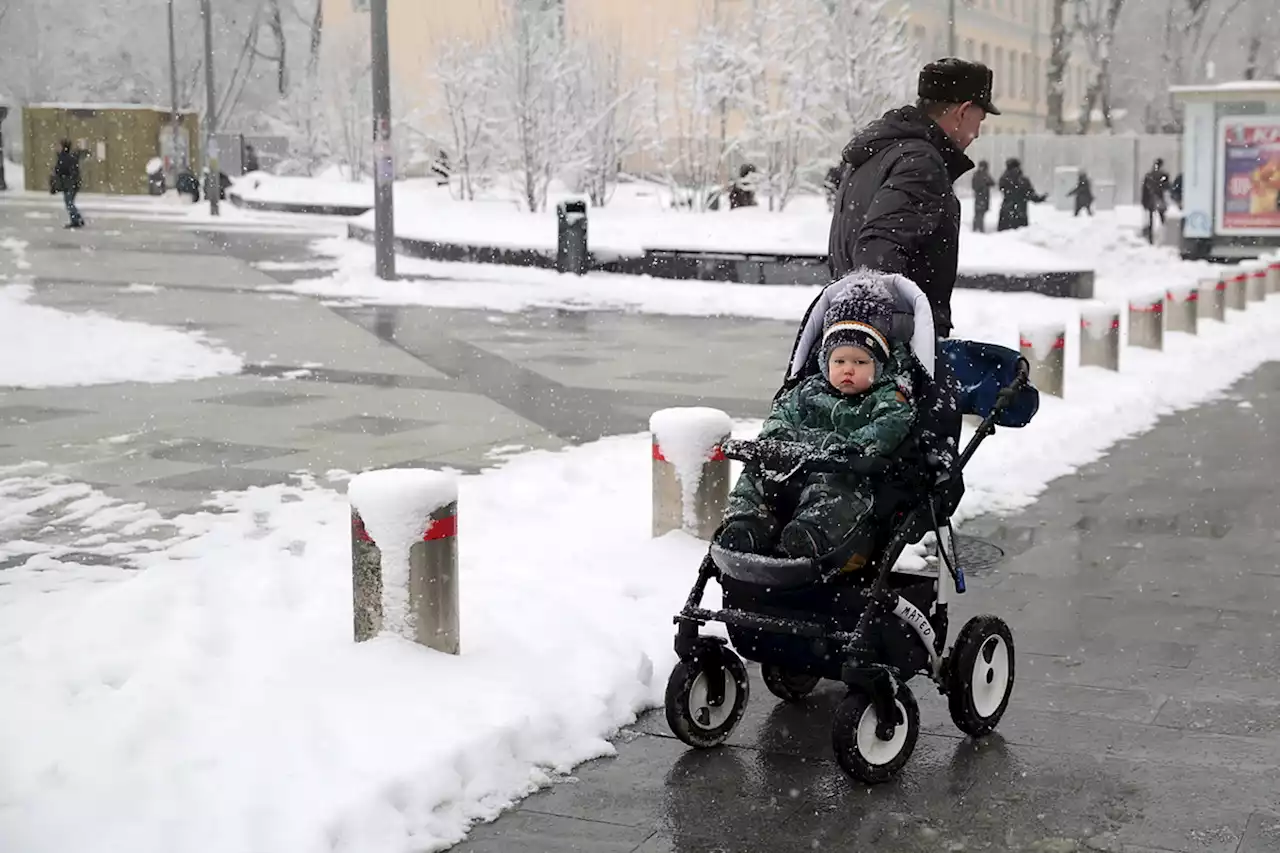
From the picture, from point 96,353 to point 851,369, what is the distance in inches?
434

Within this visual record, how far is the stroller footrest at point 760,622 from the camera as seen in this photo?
4.67 m

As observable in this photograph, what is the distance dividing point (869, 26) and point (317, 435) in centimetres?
2470

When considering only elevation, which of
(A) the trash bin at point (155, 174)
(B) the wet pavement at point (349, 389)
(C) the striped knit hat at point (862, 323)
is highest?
(A) the trash bin at point (155, 174)

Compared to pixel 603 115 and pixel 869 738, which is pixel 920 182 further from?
pixel 603 115

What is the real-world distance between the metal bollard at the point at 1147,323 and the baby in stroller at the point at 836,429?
36.9ft

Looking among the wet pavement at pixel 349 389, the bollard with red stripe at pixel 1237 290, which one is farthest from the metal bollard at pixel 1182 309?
the wet pavement at pixel 349 389

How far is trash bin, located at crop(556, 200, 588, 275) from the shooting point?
24.4 meters

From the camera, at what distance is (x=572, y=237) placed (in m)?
24.5

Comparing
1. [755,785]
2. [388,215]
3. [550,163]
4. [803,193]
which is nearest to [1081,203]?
[803,193]

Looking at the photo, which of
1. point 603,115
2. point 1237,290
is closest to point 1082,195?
point 603,115

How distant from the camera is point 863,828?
441 centimetres

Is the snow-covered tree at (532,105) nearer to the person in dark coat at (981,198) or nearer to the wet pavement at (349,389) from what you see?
the person in dark coat at (981,198)

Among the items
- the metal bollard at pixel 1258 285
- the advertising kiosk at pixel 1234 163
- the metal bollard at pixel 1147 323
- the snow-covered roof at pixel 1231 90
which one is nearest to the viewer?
the metal bollard at pixel 1147 323

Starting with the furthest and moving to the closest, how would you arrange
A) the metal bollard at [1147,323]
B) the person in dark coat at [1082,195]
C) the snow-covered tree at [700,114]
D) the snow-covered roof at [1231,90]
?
the person in dark coat at [1082,195]
the snow-covered tree at [700,114]
the snow-covered roof at [1231,90]
the metal bollard at [1147,323]
